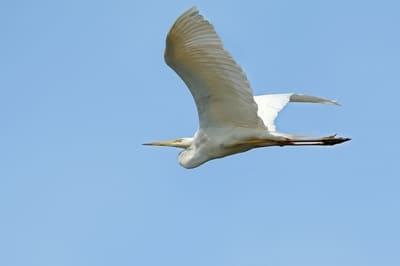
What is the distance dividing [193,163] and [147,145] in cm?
182

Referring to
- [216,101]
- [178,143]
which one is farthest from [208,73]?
[178,143]

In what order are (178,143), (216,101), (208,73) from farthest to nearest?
(178,143) < (216,101) < (208,73)

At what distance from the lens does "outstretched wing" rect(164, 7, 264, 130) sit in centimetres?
1098

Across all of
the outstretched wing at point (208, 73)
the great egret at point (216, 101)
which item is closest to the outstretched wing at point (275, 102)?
the great egret at point (216, 101)

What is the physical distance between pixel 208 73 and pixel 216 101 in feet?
2.48

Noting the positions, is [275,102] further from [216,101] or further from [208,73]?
[208,73]

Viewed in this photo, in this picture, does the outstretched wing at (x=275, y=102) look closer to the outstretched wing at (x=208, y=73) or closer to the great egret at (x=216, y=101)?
the great egret at (x=216, y=101)

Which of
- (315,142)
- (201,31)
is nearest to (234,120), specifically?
(315,142)

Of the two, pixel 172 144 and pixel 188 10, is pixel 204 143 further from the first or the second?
pixel 188 10

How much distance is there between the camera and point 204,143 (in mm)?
13016

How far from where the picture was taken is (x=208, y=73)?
38.5 ft

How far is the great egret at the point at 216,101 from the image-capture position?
1109 cm

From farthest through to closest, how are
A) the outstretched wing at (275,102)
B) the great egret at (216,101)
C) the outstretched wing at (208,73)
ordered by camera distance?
the outstretched wing at (275,102)
the great egret at (216,101)
the outstretched wing at (208,73)

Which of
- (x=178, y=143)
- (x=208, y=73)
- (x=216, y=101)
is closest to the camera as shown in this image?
(x=208, y=73)
